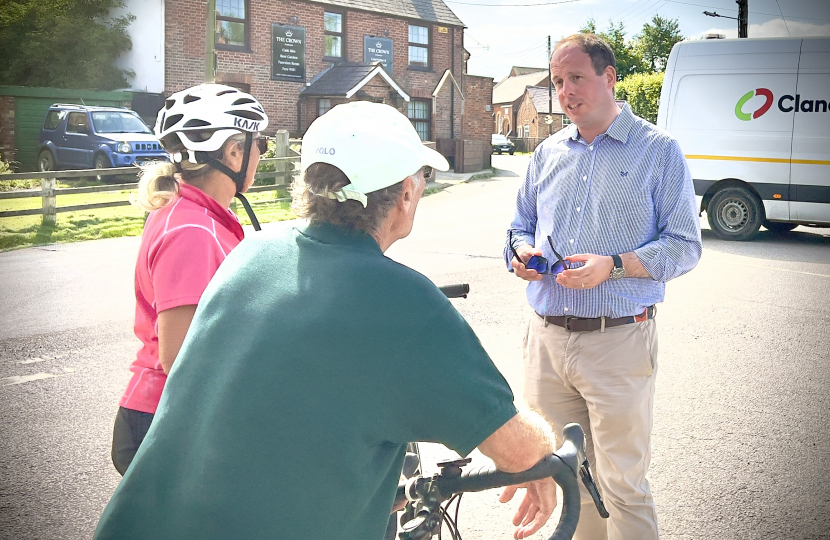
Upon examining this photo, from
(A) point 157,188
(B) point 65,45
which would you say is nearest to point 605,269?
(A) point 157,188

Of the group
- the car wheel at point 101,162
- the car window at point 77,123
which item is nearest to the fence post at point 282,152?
the car wheel at point 101,162

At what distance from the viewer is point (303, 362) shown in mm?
1577

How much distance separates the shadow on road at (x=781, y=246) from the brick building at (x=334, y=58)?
58.0 ft

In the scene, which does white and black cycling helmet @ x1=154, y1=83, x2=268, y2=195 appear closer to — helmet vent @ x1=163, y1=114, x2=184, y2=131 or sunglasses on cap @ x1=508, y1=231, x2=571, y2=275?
helmet vent @ x1=163, y1=114, x2=184, y2=131

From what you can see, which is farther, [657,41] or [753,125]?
[657,41]

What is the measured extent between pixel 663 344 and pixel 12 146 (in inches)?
943

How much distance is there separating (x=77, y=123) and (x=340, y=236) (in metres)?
21.5

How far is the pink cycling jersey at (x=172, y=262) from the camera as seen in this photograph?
7.48 ft

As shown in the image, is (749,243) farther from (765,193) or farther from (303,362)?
(303,362)

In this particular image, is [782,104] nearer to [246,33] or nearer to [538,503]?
[538,503]

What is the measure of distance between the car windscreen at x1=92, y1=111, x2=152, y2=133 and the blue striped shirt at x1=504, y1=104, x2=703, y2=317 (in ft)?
64.4

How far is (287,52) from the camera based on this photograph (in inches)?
1176

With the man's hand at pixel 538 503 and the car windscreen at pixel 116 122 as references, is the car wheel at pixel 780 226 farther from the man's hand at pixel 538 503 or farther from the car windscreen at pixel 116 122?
the car windscreen at pixel 116 122

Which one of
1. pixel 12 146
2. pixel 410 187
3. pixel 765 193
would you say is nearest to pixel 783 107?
pixel 765 193
